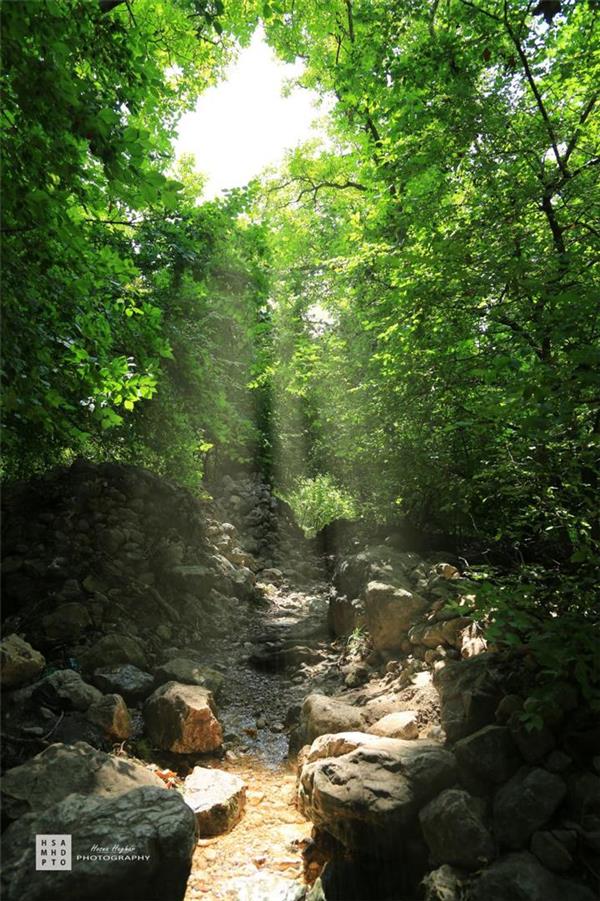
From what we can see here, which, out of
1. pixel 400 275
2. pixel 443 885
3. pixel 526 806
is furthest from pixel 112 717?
pixel 400 275

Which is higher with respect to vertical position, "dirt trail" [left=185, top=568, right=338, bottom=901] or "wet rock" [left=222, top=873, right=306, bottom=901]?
"dirt trail" [left=185, top=568, right=338, bottom=901]

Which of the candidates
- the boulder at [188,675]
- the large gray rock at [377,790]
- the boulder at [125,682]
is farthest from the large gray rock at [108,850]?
the boulder at [188,675]

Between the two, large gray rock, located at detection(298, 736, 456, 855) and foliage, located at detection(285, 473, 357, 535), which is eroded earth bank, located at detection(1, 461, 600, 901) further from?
foliage, located at detection(285, 473, 357, 535)

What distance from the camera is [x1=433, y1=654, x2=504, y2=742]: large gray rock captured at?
385cm

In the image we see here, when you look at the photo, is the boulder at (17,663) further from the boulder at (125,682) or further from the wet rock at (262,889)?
the wet rock at (262,889)

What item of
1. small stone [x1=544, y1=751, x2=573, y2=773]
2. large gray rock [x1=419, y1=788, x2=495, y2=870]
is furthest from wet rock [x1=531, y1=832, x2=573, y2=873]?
small stone [x1=544, y1=751, x2=573, y2=773]

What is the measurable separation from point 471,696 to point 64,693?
407 centimetres

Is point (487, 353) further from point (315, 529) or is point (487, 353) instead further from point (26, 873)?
point (315, 529)

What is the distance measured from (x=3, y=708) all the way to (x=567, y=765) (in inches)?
193

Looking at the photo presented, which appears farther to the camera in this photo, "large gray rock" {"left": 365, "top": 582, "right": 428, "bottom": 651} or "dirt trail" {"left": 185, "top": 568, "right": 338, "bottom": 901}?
"large gray rock" {"left": 365, "top": 582, "right": 428, "bottom": 651}

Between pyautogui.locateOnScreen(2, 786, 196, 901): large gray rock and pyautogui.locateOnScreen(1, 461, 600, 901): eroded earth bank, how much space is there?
11 mm

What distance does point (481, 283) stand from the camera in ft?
12.2

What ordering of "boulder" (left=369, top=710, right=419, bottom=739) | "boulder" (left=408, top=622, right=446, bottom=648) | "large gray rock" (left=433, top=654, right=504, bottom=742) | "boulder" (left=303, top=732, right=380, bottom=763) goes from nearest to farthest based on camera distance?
1. "large gray rock" (left=433, top=654, right=504, bottom=742)
2. "boulder" (left=303, top=732, right=380, bottom=763)
3. "boulder" (left=369, top=710, right=419, bottom=739)
4. "boulder" (left=408, top=622, right=446, bottom=648)

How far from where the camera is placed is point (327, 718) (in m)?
5.06
